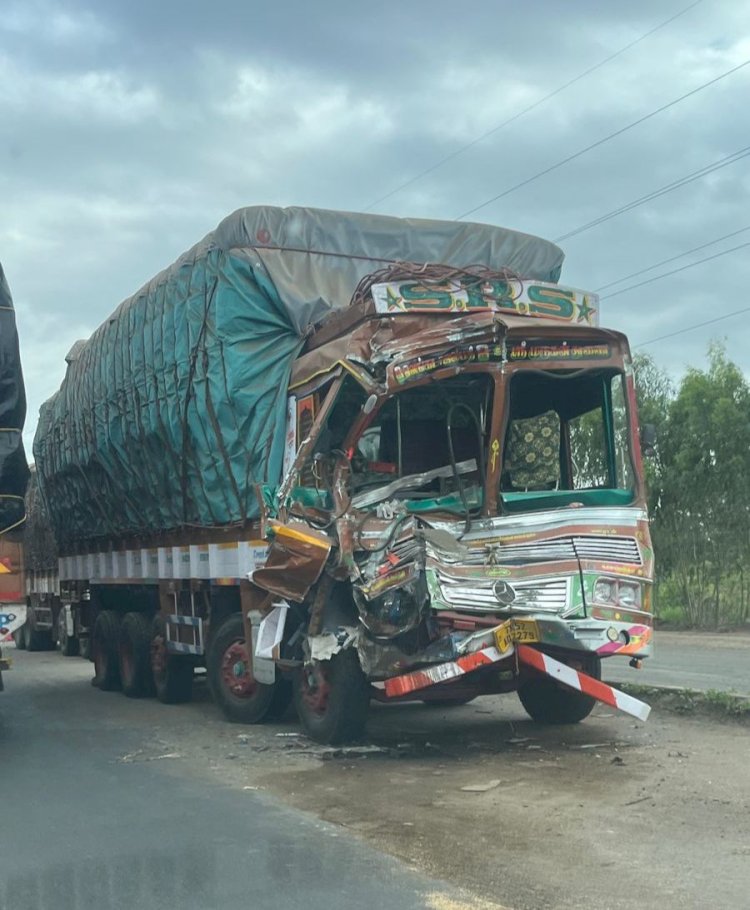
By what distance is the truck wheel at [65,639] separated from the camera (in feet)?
57.3

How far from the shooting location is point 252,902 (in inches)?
208

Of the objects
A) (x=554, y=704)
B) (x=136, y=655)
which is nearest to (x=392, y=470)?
(x=554, y=704)

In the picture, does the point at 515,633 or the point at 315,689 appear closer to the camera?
the point at 515,633

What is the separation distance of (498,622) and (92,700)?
7373 mm

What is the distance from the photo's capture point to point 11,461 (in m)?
9.43

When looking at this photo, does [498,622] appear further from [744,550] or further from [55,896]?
[744,550]

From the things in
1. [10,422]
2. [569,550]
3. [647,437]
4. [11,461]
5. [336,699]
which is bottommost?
[336,699]

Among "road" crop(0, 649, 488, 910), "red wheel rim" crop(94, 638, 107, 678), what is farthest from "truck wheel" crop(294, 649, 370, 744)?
"red wheel rim" crop(94, 638, 107, 678)

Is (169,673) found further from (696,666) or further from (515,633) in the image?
(696,666)

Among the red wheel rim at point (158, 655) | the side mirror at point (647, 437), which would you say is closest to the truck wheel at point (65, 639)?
the red wheel rim at point (158, 655)

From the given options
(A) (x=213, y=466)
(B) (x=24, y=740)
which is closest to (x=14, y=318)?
(A) (x=213, y=466)

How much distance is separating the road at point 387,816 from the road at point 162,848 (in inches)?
0.6

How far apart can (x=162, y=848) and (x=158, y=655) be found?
283 inches

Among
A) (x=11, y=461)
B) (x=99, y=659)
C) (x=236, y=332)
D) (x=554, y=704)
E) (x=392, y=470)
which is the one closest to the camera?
(x=392, y=470)
